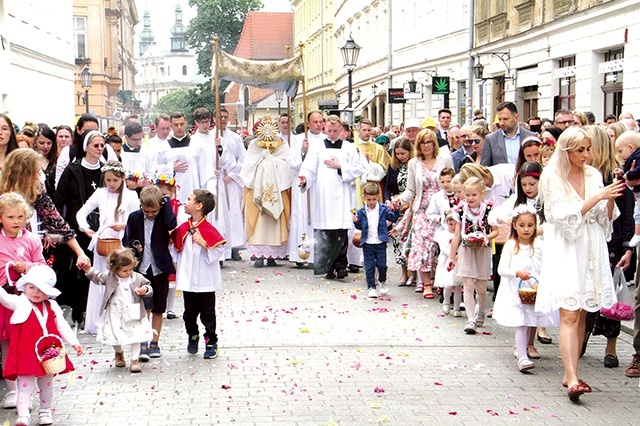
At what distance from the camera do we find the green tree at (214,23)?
8519cm

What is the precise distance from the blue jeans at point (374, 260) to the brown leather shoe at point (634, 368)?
4225 millimetres

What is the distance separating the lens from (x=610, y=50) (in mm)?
21453

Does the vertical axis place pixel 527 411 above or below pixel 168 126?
below

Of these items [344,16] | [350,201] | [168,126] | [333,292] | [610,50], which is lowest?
[333,292]

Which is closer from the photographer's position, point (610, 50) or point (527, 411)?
point (527, 411)

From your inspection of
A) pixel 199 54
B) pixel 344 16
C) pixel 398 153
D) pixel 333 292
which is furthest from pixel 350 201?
pixel 199 54

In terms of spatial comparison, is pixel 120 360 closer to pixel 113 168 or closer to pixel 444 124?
pixel 113 168

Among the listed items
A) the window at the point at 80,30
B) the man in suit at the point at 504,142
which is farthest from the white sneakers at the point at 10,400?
the window at the point at 80,30

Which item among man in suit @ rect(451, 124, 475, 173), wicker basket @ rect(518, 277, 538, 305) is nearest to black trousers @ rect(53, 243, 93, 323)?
wicker basket @ rect(518, 277, 538, 305)

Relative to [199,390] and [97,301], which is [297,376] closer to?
[199,390]

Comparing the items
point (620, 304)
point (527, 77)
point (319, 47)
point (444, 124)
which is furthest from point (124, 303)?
point (319, 47)

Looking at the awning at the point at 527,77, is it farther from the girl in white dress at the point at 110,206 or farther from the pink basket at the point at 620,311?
the pink basket at the point at 620,311

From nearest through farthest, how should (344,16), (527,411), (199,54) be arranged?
(527,411)
(344,16)
(199,54)

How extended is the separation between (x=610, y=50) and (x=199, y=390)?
16.3m
